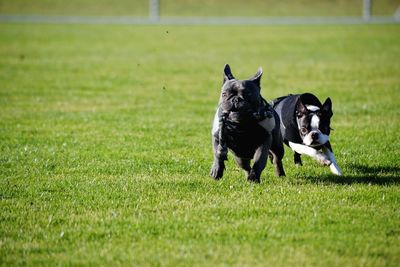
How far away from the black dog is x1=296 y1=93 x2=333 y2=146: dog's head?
537mm

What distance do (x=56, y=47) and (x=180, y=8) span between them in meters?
28.5

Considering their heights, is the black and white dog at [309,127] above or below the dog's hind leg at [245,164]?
above

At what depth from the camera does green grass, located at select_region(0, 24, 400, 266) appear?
6168 millimetres

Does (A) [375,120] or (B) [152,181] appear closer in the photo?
(B) [152,181]

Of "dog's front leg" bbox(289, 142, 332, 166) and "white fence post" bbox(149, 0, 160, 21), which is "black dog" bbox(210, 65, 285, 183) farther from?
"white fence post" bbox(149, 0, 160, 21)

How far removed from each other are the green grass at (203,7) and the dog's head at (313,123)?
47.1 metres

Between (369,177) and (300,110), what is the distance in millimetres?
1263

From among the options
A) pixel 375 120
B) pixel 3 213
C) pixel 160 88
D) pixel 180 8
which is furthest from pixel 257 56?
pixel 180 8

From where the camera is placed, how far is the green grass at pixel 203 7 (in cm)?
5591

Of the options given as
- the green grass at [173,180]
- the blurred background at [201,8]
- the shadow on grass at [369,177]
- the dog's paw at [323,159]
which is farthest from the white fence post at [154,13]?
the dog's paw at [323,159]

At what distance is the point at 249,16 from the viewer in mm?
53688

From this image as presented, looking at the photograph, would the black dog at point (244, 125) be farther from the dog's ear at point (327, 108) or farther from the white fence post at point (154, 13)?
the white fence post at point (154, 13)

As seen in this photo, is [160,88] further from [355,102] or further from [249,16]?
[249,16]

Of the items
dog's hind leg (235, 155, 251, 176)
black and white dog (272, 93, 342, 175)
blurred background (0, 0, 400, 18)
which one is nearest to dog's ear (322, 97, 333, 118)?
black and white dog (272, 93, 342, 175)
